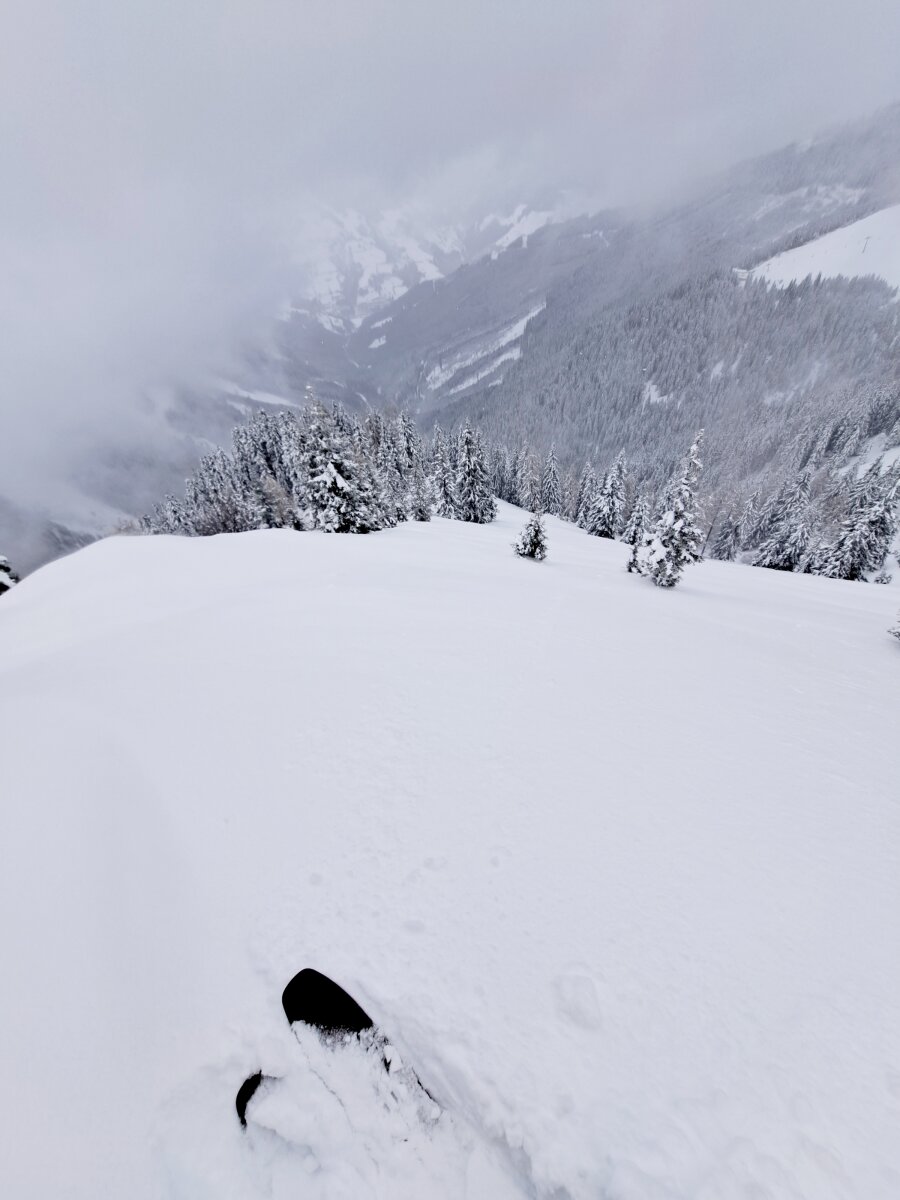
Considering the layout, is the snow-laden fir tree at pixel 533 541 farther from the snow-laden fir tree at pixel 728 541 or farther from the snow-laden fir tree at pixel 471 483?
the snow-laden fir tree at pixel 728 541

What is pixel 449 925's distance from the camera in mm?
3311

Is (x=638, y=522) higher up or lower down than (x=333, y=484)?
higher up

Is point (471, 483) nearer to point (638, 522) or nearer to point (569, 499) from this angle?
point (638, 522)

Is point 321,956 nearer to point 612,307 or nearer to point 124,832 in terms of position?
point 124,832

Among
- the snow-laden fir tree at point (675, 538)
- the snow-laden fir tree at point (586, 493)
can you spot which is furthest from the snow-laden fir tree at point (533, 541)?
the snow-laden fir tree at point (586, 493)

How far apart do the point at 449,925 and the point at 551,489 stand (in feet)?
202

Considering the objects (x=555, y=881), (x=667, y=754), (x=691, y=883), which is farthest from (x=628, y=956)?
(x=667, y=754)

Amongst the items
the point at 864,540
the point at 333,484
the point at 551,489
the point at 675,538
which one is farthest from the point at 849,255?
the point at 333,484

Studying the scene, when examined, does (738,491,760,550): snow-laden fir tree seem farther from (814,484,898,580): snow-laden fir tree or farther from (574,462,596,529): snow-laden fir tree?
(814,484,898,580): snow-laden fir tree

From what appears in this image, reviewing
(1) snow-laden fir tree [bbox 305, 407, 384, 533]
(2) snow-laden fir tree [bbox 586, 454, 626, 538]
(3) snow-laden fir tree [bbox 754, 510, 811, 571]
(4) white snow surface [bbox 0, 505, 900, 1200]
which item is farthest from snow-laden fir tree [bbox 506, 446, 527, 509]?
(4) white snow surface [bbox 0, 505, 900, 1200]

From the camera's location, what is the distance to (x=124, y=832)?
4.08 metres

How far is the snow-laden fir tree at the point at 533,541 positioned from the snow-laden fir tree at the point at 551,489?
43320 mm

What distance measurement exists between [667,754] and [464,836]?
2808mm

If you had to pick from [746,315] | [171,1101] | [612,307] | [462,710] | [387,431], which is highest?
[612,307]
